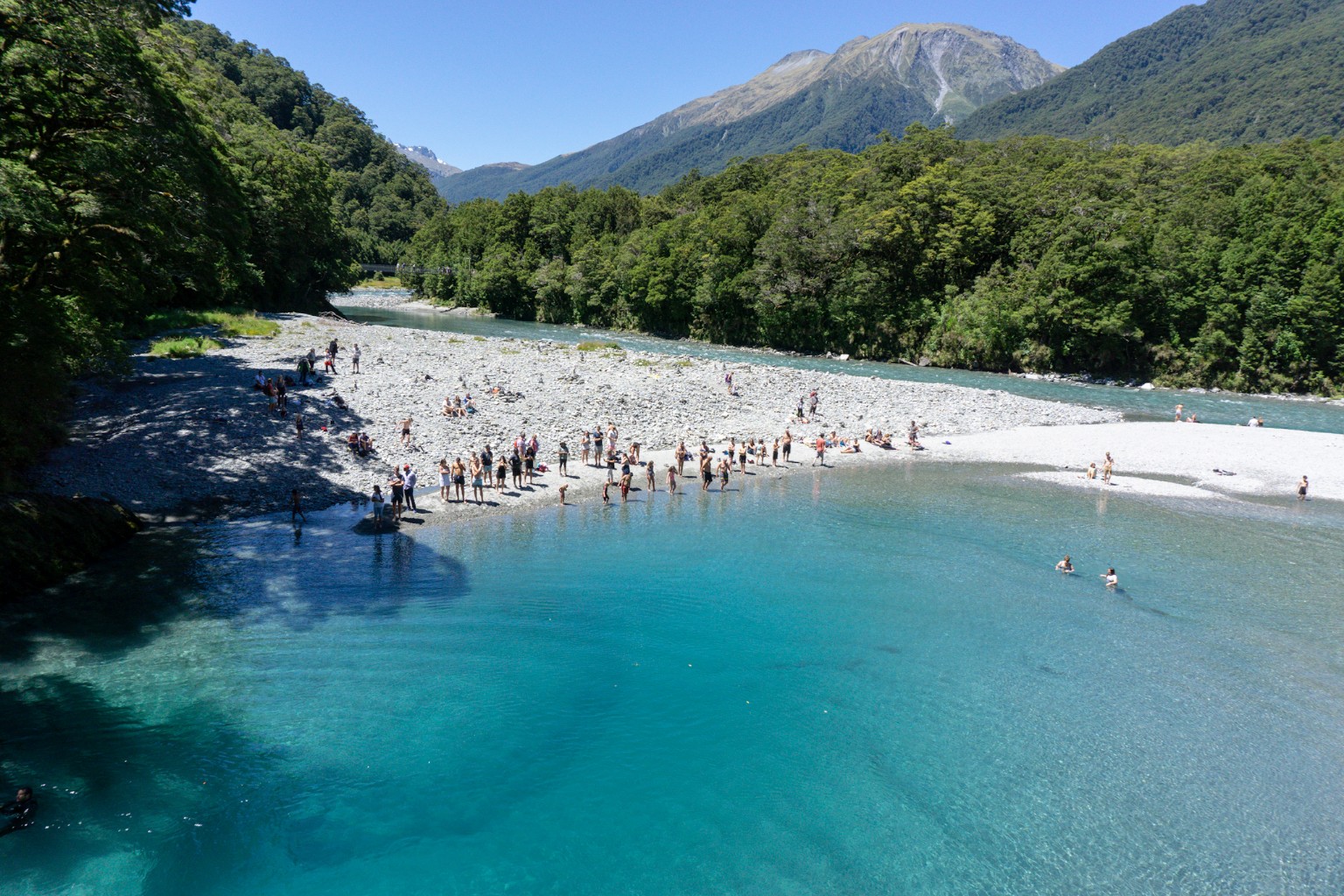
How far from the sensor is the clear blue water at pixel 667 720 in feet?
34.2

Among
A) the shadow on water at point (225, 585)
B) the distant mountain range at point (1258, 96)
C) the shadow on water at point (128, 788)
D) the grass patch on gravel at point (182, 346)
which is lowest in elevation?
the shadow on water at point (128, 788)

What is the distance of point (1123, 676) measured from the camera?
15.8 metres

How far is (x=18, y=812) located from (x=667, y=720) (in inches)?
382

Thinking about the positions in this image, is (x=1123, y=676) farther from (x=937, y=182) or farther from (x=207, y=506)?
(x=937, y=182)

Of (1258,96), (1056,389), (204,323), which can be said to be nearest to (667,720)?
(204,323)

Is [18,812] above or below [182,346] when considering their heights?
below

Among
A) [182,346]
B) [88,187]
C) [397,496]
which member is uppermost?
[88,187]

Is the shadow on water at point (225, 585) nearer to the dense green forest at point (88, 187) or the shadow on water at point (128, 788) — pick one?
the shadow on water at point (128, 788)

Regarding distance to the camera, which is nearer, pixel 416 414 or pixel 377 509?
pixel 377 509

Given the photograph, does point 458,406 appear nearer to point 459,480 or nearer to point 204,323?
point 459,480

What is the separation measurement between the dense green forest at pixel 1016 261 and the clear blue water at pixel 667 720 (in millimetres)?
39932

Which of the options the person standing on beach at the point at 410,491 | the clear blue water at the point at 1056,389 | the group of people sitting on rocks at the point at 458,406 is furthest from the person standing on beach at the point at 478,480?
the clear blue water at the point at 1056,389

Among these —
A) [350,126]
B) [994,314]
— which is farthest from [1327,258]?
[350,126]

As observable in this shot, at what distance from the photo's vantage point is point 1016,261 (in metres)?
63.1
